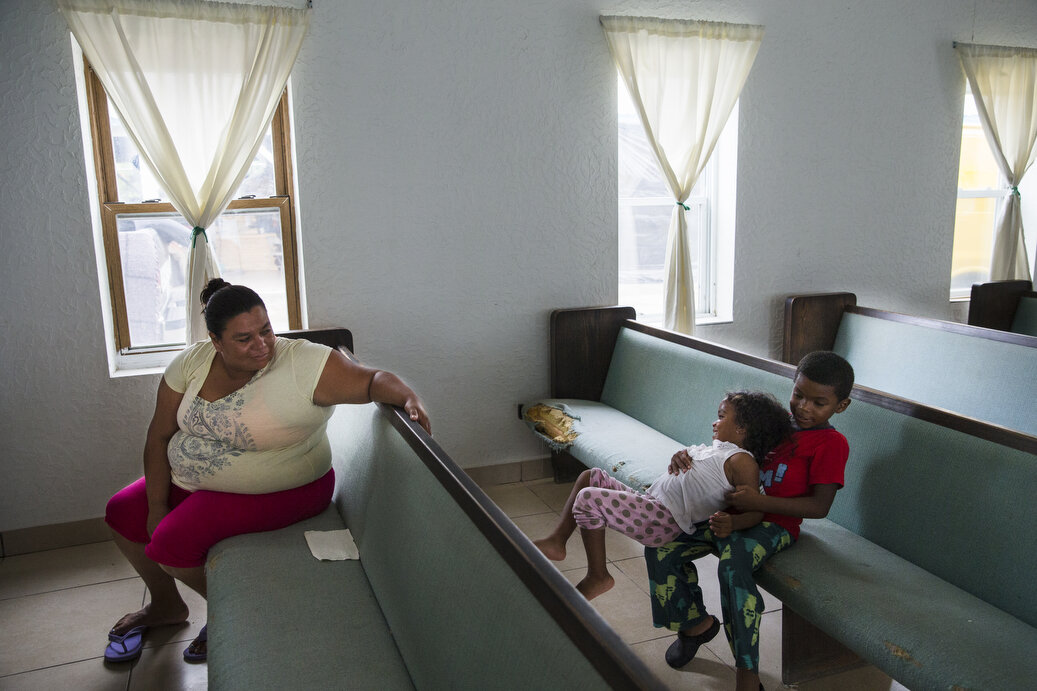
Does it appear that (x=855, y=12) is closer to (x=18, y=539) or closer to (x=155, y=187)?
(x=155, y=187)

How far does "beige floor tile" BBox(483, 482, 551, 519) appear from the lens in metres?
3.48

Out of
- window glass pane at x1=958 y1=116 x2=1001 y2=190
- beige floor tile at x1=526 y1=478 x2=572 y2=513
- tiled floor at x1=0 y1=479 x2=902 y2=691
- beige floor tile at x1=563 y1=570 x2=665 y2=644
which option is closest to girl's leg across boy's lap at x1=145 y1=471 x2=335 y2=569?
tiled floor at x1=0 y1=479 x2=902 y2=691

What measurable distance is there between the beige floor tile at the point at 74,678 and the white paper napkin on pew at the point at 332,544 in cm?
69

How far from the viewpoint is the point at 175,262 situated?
342cm

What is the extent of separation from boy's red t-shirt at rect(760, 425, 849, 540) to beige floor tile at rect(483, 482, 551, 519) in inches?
58.1

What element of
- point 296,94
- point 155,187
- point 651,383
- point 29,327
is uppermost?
point 296,94

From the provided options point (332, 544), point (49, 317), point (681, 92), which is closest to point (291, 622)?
point (332, 544)

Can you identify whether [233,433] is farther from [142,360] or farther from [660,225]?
[660,225]

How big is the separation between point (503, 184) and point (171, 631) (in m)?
2.29

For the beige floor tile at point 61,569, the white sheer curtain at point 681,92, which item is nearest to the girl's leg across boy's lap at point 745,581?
the white sheer curtain at point 681,92

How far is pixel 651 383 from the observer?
134 inches

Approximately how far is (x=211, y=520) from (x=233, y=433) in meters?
0.26

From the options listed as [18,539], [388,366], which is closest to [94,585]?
[18,539]

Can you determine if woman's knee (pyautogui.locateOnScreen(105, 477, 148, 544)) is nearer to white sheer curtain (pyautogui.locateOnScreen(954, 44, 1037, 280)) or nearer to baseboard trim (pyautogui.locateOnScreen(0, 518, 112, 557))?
baseboard trim (pyautogui.locateOnScreen(0, 518, 112, 557))
